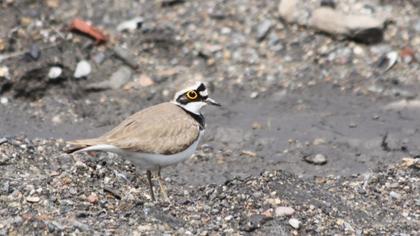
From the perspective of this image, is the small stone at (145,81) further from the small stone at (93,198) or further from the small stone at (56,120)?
the small stone at (93,198)

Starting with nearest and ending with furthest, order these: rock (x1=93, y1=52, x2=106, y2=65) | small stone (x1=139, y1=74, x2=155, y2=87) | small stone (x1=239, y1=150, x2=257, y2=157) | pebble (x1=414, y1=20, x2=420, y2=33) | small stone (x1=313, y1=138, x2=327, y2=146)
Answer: small stone (x1=239, y1=150, x2=257, y2=157)
small stone (x1=313, y1=138, x2=327, y2=146)
small stone (x1=139, y1=74, x2=155, y2=87)
rock (x1=93, y1=52, x2=106, y2=65)
pebble (x1=414, y1=20, x2=420, y2=33)

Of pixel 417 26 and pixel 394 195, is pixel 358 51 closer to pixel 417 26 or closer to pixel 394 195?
pixel 417 26

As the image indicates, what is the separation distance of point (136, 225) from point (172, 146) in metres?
0.88

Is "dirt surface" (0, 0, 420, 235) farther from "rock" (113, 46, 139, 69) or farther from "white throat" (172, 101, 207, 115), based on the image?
"white throat" (172, 101, 207, 115)

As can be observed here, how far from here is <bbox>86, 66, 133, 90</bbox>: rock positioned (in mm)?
10984

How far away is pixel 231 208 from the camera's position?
759 centimetres

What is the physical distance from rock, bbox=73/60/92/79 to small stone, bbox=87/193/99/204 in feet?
12.0

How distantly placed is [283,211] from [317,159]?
211cm

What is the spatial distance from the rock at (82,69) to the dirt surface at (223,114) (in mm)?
64

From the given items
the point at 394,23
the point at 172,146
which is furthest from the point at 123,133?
the point at 394,23

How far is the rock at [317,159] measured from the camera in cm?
934

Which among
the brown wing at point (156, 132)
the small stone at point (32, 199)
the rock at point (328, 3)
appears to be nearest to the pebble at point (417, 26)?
the rock at point (328, 3)

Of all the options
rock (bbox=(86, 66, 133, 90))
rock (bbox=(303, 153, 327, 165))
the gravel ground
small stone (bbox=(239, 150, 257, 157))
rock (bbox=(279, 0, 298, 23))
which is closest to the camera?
the gravel ground

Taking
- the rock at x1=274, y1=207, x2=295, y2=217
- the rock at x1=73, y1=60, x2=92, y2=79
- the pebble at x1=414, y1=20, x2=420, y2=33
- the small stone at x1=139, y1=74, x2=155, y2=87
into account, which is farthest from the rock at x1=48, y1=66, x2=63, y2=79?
the pebble at x1=414, y1=20, x2=420, y2=33
